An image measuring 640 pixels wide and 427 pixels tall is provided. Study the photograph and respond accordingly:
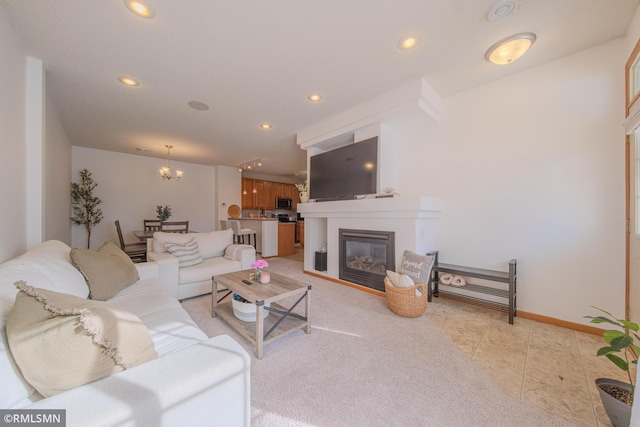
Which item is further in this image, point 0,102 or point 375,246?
point 375,246

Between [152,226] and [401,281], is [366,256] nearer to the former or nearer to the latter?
[401,281]

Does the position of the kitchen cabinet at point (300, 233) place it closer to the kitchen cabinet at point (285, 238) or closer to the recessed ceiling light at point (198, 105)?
the kitchen cabinet at point (285, 238)

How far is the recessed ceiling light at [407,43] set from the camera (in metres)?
1.91

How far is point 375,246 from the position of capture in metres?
3.24

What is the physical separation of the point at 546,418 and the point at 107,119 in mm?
5652

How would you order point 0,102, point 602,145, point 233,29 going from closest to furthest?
1. point 0,102
2. point 233,29
3. point 602,145

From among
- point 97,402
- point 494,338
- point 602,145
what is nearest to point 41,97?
point 97,402

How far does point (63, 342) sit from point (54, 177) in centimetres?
400

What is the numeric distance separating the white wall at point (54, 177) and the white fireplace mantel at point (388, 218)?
3357 millimetres

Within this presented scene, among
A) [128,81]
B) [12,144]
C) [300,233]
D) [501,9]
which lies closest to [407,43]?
[501,9]

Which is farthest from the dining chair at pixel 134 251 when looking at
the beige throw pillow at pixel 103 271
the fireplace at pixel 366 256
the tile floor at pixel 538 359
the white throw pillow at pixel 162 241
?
the tile floor at pixel 538 359

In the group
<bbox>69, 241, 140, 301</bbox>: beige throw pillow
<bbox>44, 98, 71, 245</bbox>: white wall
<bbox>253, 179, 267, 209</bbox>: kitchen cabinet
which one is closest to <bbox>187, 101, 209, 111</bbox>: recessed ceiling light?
<bbox>44, 98, 71, 245</bbox>: white wall

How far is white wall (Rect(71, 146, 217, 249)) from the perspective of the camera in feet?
16.8

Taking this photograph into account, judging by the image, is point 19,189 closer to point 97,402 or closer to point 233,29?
point 233,29
